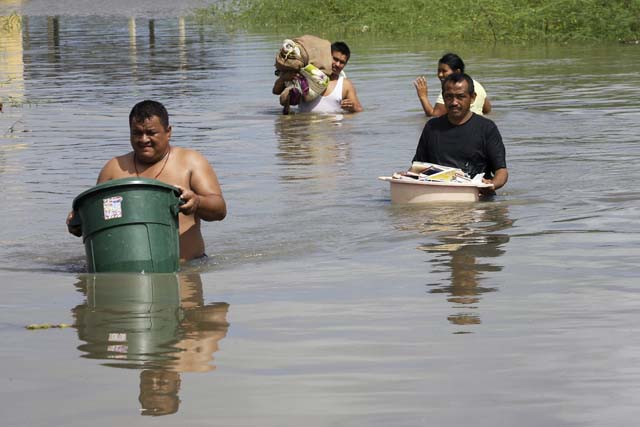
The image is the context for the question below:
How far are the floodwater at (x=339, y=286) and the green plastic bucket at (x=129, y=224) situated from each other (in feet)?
0.45

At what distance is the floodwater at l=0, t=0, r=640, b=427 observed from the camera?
16.6 feet

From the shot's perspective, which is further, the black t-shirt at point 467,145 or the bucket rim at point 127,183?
the black t-shirt at point 467,145

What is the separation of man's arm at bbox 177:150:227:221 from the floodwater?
40 cm

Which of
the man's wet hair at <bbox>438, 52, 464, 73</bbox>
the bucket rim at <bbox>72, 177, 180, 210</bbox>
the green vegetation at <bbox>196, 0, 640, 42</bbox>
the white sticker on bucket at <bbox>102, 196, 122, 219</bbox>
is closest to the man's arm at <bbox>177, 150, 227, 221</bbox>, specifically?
the bucket rim at <bbox>72, 177, 180, 210</bbox>

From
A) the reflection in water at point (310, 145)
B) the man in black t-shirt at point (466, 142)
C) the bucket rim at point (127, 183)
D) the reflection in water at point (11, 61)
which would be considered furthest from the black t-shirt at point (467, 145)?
the reflection in water at point (11, 61)

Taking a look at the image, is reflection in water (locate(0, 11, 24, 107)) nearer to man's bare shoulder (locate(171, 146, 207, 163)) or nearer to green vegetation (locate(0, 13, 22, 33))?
green vegetation (locate(0, 13, 22, 33))

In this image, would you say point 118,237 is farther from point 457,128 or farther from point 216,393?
point 457,128

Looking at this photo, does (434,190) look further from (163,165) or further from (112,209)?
(112,209)

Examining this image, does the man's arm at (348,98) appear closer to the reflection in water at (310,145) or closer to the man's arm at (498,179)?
the reflection in water at (310,145)

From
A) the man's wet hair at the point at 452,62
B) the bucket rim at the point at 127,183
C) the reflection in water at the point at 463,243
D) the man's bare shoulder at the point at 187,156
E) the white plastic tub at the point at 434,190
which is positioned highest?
the man's wet hair at the point at 452,62

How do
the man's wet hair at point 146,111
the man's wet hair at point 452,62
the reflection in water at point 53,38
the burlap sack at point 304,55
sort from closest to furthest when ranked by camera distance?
the man's wet hair at point 146,111 → the man's wet hair at point 452,62 → the burlap sack at point 304,55 → the reflection in water at point 53,38

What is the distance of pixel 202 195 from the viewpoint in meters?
7.52

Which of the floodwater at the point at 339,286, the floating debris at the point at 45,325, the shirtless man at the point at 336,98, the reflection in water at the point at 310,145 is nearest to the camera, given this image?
the floodwater at the point at 339,286

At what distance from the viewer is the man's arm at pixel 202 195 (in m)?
7.10
